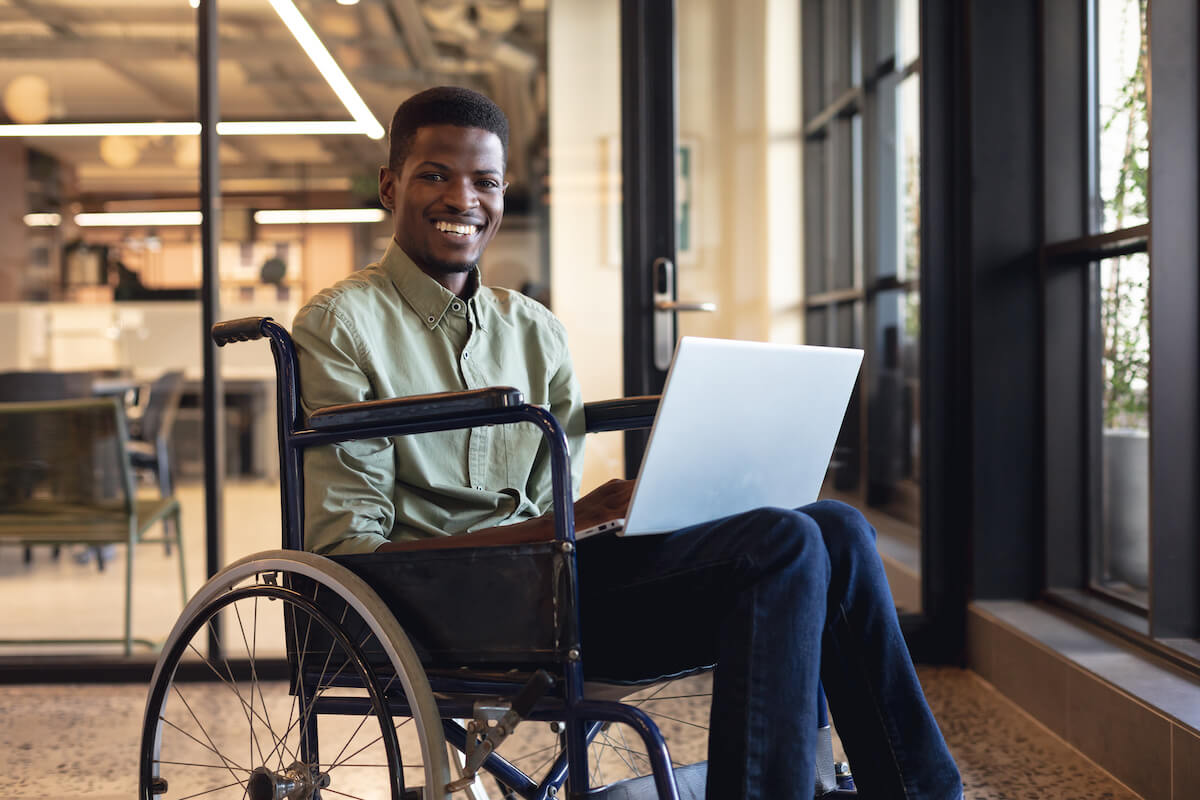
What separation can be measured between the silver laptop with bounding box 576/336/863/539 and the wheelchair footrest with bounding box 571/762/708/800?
256mm

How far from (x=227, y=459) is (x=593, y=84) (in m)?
1.34

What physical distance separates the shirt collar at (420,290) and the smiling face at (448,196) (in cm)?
2

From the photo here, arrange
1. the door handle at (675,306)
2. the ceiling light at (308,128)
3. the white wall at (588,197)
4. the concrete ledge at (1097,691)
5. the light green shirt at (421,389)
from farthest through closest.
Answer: the ceiling light at (308,128) < the white wall at (588,197) < the door handle at (675,306) < the concrete ledge at (1097,691) < the light green shirt at (421,389)

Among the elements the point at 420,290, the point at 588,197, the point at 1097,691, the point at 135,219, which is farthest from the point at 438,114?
the point at 135,219

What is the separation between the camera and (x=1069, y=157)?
237 centimetres

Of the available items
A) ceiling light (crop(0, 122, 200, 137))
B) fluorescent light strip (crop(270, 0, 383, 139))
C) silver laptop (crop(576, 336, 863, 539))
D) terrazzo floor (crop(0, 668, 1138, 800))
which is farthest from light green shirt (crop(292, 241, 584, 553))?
ceiling light (crop(0, 122, 200, 137))

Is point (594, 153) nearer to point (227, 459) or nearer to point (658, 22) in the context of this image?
point (658, 22)

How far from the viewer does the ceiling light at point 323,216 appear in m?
2.83

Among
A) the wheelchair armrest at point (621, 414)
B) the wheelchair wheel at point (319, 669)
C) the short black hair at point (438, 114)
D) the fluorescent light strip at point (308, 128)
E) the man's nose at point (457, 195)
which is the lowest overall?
the wheelchair wheel at point (319, 669)

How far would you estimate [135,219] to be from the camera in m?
2.75

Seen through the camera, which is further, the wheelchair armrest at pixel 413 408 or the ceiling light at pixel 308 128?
the ceiling light at pixel 308 128

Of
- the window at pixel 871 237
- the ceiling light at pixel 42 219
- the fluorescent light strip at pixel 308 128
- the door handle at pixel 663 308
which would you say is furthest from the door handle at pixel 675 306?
the ceiling light at pixel 42 219

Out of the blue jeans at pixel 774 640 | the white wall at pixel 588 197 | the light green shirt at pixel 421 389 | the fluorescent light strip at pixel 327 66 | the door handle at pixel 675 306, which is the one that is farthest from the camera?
the fluorescent light strip at pixel 327 66

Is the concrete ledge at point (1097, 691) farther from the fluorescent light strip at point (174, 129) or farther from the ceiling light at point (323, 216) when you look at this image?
the fluorescent light strip at point (174, 129)
